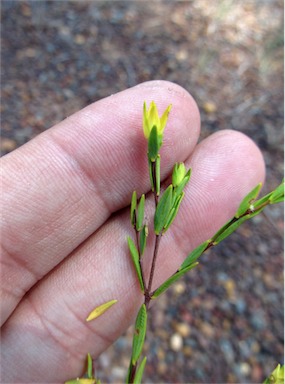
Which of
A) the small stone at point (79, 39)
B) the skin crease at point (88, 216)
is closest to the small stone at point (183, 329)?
the skin crease at point (88, 216)

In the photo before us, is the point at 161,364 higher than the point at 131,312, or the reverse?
the point at 131,312

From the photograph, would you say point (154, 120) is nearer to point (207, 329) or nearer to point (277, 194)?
point (277, 194)

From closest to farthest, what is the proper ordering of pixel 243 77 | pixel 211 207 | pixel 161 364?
pixel 211 207
pixel 161 364
pixel 243 77

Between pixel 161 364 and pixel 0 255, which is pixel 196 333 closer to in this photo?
pixel 161 364

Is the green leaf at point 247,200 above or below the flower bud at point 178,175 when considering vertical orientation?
below

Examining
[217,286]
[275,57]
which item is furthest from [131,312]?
[275,57]

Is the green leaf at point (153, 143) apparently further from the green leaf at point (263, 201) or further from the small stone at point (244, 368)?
the small stone at point (244, 368)

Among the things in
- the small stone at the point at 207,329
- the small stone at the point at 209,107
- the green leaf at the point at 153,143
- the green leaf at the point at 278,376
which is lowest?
the small stone at the point at 207,329

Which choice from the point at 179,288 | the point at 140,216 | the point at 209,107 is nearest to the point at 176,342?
the point at 179,288
